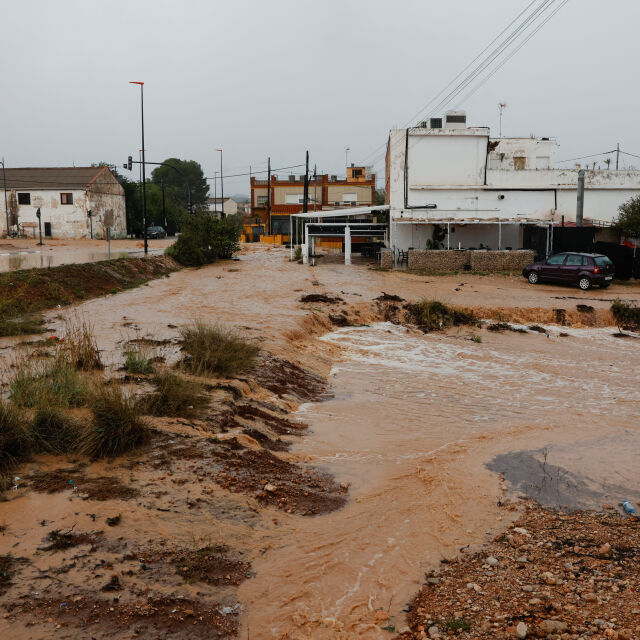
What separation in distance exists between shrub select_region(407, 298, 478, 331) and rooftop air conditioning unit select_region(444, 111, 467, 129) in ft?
81.7

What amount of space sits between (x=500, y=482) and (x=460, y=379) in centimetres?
621

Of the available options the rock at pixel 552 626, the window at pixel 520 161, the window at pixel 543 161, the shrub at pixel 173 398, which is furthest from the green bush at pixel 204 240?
the rock at pixel 552 626

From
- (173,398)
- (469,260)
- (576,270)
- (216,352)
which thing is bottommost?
(173,398)

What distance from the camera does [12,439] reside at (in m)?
7.29

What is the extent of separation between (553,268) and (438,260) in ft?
22.9

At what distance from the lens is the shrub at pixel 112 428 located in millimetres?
7648

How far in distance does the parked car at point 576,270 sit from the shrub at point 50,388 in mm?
22996

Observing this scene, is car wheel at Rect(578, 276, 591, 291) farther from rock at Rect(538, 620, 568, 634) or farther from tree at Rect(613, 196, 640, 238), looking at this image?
rock at Rect(538, 620, 568, 634)

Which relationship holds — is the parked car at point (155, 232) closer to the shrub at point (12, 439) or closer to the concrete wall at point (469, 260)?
the concrete wall at point (469, 260)

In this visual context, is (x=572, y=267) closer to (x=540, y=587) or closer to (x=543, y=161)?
(x=543, y=161)

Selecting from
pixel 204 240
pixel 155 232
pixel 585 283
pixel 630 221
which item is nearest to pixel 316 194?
pixel 155 232

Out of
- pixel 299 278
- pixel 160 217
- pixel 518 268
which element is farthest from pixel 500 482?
pixel 160 217

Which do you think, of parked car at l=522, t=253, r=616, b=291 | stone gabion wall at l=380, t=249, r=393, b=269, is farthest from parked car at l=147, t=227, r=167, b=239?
parked car at l=522, t=253, r=616, b=291

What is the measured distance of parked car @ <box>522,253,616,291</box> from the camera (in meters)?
26.7
